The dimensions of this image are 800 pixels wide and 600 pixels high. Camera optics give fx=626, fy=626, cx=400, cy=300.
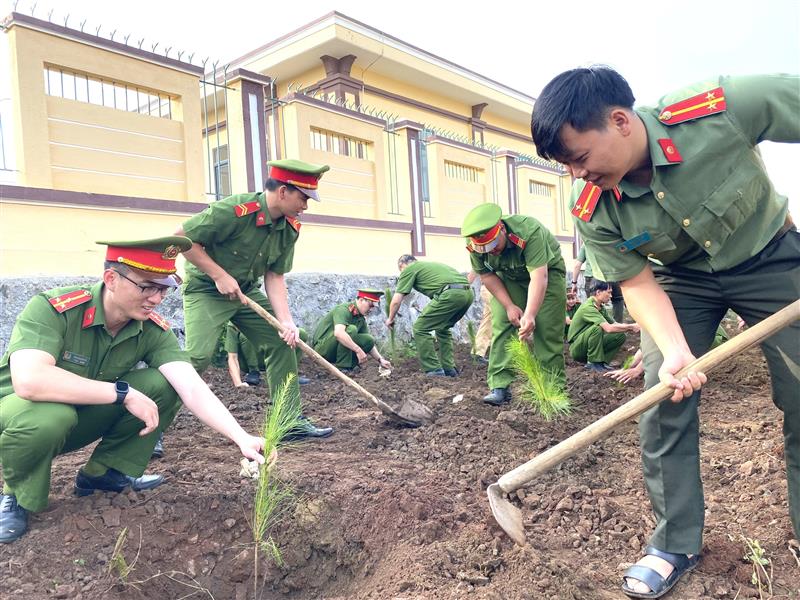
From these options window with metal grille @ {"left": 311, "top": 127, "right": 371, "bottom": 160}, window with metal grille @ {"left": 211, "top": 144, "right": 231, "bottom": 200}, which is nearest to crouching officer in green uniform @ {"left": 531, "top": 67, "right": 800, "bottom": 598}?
window with metal grille @ {"left": 211, "top": 144, "right": 231, "bottom": 200}

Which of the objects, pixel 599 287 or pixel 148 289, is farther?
pixel 599 287

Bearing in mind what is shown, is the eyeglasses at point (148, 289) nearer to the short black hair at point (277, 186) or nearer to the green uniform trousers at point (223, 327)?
the green uniform trousers at point (223, 327)

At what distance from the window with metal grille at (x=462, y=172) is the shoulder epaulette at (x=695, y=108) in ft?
27.2

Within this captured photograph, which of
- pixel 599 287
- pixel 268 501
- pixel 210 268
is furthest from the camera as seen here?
pixel 599 287

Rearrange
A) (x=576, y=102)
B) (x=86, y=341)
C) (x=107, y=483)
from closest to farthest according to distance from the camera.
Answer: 1. (x=576, y=102)
2. (x=86, y=341)
3. (x=107, y=483)

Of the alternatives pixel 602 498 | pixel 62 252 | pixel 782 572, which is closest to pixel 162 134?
pixel 62 252

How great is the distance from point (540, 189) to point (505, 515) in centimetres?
1144

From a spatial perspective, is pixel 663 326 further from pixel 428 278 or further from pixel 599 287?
pixel 428 278

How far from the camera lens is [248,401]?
16.7ft

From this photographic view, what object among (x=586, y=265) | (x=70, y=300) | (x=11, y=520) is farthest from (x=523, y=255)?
(x=11, y=520)

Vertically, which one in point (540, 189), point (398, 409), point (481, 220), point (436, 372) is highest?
point (540, 189)

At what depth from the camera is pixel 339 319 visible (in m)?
6.68

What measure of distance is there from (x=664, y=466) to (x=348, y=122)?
6989 millimetres

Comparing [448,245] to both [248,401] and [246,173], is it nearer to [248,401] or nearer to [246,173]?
[246,173]
